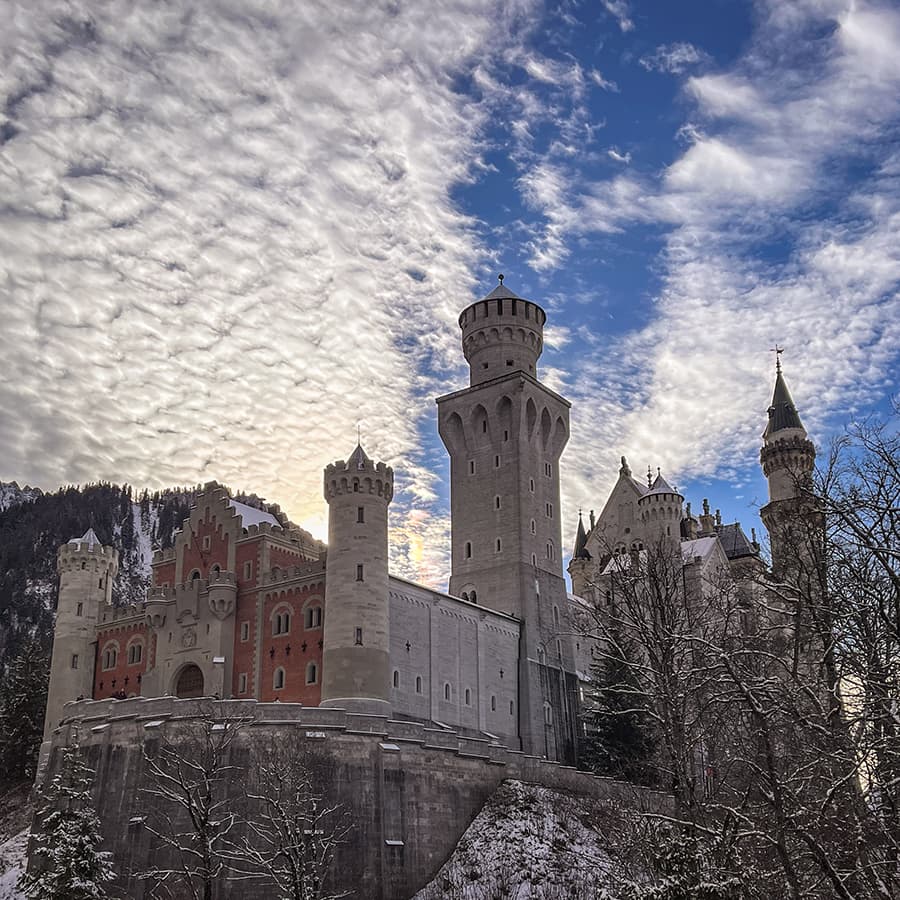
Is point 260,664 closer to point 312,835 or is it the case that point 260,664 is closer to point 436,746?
point 436,746

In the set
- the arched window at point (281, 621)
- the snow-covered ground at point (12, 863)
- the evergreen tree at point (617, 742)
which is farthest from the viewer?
the evergreen tree at point (617, 742)

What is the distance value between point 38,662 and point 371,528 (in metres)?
26.5

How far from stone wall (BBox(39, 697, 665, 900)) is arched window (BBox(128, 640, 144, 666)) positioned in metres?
11.9

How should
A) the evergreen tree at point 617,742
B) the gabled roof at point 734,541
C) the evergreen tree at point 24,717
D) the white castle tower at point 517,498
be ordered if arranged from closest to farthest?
1. the evergreen tree at point 617,742
2. the evergreen tree at point 24,717
3. the white castle tower at point 517,498
4. the gabled roof at point 734,541

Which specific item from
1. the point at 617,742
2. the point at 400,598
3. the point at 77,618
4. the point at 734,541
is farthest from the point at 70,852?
the point at 734,541

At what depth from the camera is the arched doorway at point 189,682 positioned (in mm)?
50250

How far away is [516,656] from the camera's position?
192ft

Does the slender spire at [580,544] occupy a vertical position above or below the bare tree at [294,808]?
above

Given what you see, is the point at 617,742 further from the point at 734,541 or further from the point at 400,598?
the point at 734,541

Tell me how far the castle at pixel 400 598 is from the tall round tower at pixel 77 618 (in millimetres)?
105

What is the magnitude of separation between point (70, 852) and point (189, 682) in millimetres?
18588

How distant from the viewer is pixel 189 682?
50.7 meters

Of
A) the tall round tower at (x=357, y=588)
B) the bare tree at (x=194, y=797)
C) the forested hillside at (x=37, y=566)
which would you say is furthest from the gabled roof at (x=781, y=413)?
the forested hillside at (x=37, y=566)

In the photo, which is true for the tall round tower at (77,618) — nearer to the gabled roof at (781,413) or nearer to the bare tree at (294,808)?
the bare tree at (294,808)
